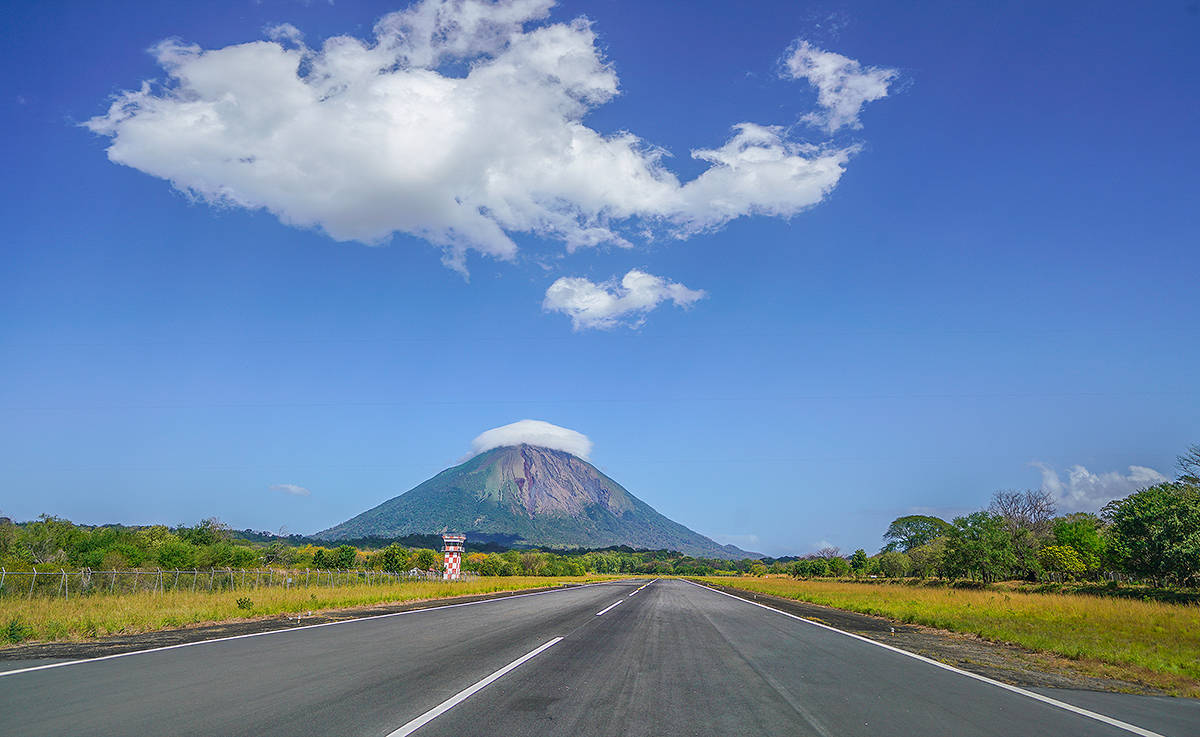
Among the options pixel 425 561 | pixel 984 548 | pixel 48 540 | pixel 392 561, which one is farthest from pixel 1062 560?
pixel 425 561

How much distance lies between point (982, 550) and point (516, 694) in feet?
175

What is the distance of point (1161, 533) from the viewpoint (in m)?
33.8

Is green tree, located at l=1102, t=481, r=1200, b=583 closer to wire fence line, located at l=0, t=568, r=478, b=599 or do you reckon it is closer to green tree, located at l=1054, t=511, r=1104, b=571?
green tree, located at l=1054, t=511, r=1104, b=571

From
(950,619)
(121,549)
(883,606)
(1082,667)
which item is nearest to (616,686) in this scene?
(1082,667)

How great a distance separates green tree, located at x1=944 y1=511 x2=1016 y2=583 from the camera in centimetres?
4922

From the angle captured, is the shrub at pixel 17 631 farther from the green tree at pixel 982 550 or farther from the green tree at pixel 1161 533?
the green tree at pixel 982 550

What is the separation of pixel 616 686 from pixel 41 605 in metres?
A: 18.7

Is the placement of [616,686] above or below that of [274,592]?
above

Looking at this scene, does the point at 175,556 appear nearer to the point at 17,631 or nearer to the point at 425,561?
the point at 17,631

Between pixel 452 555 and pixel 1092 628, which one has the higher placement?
pixel 1092 628

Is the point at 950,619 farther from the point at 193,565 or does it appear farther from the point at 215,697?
the point at 193,565

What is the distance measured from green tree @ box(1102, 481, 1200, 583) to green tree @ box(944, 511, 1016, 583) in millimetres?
8557

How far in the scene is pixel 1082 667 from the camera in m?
11.3

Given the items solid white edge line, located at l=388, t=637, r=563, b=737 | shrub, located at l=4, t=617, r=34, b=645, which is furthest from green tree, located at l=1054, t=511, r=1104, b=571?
shrub, located at l=4, t=617, r=34, b=645
